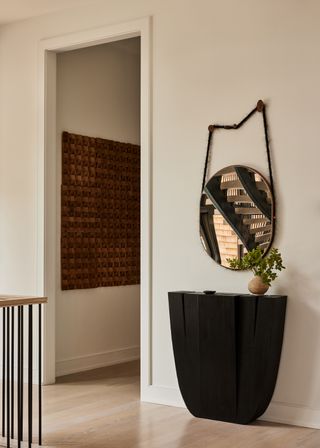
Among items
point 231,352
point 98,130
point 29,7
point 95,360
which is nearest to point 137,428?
point 231,352

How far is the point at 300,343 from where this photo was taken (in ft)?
14.9

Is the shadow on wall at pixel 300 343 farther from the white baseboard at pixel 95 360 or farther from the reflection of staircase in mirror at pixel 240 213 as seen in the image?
the white baseboard at pixel 95 360

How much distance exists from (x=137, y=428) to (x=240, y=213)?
153cm

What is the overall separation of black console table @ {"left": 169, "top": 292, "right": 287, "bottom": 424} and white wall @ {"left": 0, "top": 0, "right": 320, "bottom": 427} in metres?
0.17

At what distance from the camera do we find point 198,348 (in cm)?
466

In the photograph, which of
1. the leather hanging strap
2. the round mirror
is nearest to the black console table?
the round mirror

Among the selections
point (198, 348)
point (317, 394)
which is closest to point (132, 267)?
point (198, 348)


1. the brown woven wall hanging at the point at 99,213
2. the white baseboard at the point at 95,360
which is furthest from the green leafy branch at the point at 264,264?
the white baseboard at the point at 95,360

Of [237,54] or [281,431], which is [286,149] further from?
[281,431]

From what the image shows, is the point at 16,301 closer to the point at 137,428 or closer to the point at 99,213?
the point at 137,428

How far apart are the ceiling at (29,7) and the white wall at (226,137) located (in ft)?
0.30

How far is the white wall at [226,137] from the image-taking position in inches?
179

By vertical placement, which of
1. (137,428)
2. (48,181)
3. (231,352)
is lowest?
(137,428)

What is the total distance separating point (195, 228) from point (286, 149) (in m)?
0.85
